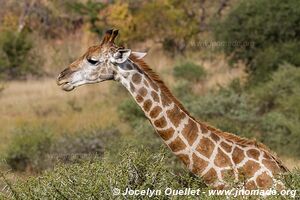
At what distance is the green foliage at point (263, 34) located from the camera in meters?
22.1

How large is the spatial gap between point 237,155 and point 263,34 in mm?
15504

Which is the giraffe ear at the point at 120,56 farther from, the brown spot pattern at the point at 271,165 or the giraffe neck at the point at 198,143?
the brown spot pattern at the point at 271,165

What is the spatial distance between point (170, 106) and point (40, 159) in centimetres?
852

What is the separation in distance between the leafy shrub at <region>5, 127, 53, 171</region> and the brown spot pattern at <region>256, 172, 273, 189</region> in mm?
8614

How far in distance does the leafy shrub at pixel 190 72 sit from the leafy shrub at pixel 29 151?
7.92 m

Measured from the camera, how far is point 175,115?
26.1ft

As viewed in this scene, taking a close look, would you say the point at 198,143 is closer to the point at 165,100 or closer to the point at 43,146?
the point at 165,100

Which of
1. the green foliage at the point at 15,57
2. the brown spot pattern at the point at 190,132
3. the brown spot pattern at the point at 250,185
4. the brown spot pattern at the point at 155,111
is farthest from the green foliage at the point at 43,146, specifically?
the green foliage at the point at 15,57

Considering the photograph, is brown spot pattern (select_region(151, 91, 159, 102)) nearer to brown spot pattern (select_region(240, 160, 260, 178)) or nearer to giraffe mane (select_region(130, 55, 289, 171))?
giraffe mane (select_region(130, 55, 289, 171))

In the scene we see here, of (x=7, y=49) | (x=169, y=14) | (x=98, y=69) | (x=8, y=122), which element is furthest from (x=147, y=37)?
(x=98, y=69)

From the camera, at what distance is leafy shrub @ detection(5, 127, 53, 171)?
630 inches

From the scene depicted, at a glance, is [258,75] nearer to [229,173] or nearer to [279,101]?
[279,101]

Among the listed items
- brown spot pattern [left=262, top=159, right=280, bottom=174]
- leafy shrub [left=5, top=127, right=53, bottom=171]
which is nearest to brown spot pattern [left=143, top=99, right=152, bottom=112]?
brown spot pattern [left=262, top=159, right=280, bottom=174]

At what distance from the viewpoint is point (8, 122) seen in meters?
20.3
